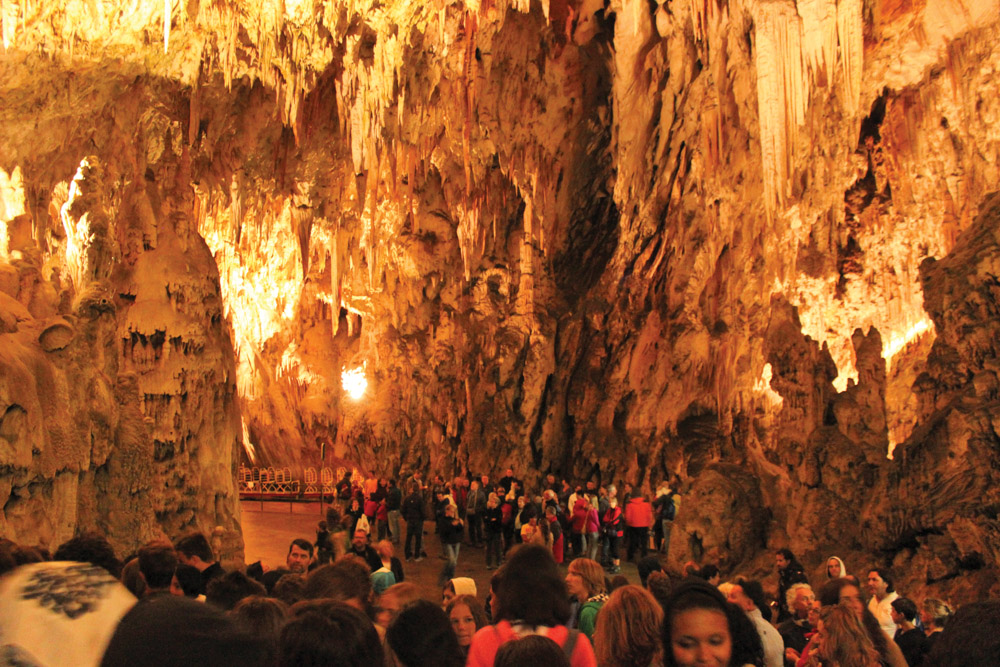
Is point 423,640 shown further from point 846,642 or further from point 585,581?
point 585,581

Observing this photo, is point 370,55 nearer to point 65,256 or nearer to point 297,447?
point 65,256

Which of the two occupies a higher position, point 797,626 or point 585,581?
point 585,581

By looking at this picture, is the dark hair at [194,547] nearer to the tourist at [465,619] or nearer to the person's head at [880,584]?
the tourist at [465,619]

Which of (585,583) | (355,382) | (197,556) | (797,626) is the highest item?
(355,382)

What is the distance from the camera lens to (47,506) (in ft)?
22.8

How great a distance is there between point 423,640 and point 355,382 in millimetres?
20303

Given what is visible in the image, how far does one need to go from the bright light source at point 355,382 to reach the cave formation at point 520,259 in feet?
0.96

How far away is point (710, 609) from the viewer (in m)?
2.13

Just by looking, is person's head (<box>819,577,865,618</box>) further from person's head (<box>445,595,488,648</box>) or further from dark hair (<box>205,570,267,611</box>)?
dark hair (<box>205,570,267,611</box>)

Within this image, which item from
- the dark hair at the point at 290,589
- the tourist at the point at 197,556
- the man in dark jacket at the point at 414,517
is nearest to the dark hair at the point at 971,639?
the dark hair at the point at 290,589

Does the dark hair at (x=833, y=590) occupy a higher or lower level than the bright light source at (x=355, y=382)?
lower

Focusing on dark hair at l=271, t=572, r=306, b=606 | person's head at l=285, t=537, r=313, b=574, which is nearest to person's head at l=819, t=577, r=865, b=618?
dark hair at l=271, t=572, r=306, b=606

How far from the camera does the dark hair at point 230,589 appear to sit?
334 centimetres

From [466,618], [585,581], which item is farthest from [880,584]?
[466,618]
